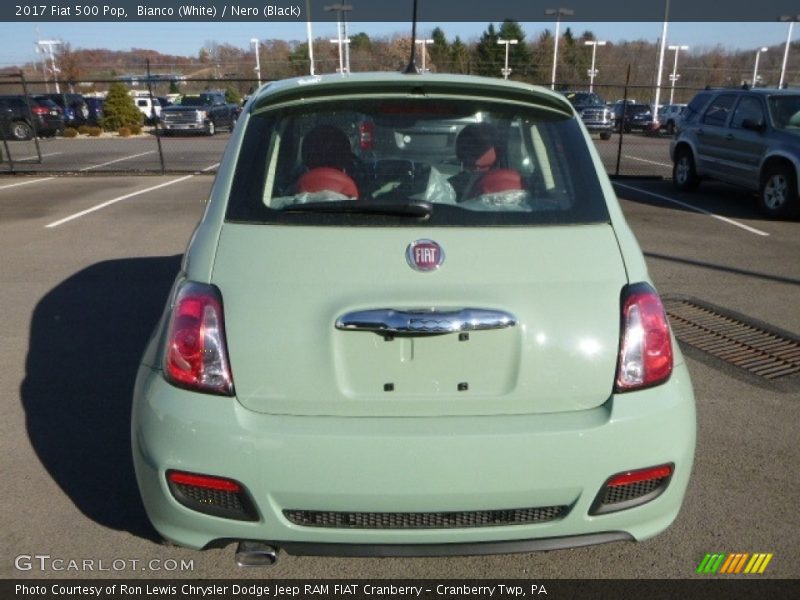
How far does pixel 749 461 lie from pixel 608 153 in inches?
770

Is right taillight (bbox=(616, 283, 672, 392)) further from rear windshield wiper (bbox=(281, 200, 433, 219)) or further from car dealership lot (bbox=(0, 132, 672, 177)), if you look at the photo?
car dealership lot (bbox=(0, 132, 672, 177))

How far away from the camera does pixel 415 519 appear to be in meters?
2.18

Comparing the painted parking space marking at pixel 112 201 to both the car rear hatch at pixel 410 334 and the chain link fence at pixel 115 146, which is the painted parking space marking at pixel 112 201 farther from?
the car rear hatch at pixel 410 334

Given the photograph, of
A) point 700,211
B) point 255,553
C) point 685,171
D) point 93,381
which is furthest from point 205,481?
point 685,171

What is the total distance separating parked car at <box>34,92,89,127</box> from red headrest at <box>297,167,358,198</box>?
34860mm

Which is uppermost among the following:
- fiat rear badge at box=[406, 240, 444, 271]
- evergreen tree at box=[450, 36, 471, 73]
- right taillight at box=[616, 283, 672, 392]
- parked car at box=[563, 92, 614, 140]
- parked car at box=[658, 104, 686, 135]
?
evergreen tree at box=[450, 36, 471, 73]

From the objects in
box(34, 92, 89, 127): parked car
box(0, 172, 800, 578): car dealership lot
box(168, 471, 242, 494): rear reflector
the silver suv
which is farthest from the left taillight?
box(34, 92, 89, 127): parked car

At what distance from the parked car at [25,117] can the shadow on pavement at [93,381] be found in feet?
75.3

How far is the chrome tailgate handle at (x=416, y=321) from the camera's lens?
214cm

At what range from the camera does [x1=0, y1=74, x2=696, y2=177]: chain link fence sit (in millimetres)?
16586

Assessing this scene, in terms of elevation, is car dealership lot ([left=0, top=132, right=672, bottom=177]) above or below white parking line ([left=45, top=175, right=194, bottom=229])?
below

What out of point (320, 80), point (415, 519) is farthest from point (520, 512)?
point (320, 80)

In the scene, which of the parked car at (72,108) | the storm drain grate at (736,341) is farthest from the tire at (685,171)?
the parked car at (72,108)

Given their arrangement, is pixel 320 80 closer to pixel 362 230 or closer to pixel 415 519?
pixel 362 230
